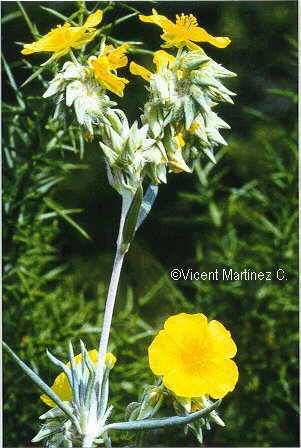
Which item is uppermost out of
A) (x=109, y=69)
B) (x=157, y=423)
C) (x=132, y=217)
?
(x=109, y=69)

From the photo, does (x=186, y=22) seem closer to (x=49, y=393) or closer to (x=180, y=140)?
(x=180, y=140)

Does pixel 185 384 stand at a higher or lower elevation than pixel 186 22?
lower

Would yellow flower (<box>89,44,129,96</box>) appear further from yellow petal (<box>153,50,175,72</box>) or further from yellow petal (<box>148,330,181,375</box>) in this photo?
yellow petal (<box>148,330,181,375</box>)

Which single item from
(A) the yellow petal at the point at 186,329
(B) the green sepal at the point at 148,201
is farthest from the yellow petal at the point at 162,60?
(A) the yellow petal at the point at 186,329

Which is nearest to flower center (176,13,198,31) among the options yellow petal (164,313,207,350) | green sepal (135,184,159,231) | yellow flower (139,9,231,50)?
yellow flower (139,9,231,50)

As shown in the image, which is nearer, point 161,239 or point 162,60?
point 162,60

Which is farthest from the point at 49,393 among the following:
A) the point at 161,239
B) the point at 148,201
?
the point at 161,239

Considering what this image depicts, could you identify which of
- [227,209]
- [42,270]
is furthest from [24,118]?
[227,209]

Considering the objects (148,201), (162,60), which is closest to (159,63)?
(162,60)
